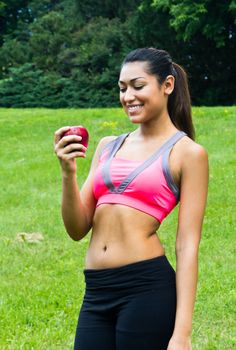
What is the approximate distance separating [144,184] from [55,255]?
4661 millimetres

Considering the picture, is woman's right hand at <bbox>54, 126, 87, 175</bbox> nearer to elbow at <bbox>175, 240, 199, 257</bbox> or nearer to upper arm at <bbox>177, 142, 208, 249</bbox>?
upper arm at <bbox>177, 142, 208, 249</bbox>

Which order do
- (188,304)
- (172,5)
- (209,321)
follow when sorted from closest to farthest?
1. (188,304)
2. (209,321)
3. (172,5)

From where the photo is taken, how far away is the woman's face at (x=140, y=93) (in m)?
2.91

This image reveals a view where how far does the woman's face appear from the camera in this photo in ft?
9.55

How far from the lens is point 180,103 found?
308cm

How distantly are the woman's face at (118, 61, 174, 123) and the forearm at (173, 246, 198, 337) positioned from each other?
56 cm

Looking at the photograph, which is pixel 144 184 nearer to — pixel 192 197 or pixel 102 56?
pixel 192 197

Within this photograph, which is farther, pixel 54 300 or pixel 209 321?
pixel 54 300

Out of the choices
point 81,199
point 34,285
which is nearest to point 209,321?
point 34,285

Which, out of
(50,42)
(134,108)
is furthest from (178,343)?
(50,42)

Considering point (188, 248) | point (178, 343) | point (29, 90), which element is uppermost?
point (188, 248)

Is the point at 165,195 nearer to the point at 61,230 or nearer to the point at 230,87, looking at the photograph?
the point at 61,230

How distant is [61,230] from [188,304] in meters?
5.64

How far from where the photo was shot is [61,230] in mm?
8266
